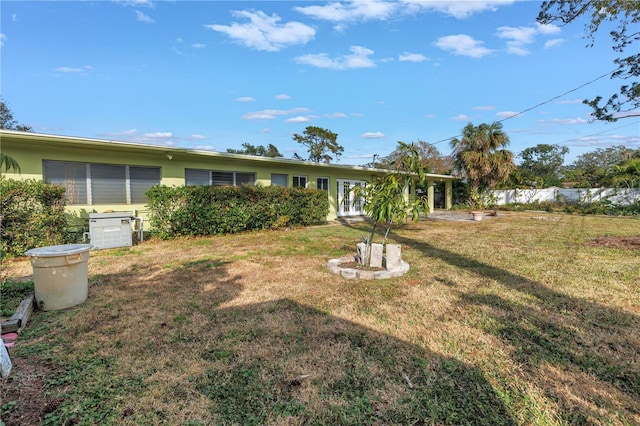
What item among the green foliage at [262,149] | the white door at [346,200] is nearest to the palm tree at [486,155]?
the white door at [346,200]

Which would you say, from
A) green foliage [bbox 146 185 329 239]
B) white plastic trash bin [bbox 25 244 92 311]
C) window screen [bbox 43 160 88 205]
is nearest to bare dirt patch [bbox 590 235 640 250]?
green foliage [bbox 146 185 329 239]

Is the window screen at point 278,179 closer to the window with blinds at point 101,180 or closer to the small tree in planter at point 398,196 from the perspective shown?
the window with blinds at point 101,180

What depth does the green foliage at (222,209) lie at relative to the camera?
840 centimetres

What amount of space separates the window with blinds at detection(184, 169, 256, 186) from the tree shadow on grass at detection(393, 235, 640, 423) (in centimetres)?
905

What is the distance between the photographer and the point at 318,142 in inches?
1665

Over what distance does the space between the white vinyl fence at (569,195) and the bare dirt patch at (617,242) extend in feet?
46.6

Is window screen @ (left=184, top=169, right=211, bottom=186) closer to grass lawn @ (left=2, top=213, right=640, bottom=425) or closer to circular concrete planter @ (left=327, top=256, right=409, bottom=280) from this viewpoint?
grass lawn @ (left=2, top=213, right=640, bottom=425)

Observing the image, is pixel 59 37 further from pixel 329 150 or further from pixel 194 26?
pixel 329 150

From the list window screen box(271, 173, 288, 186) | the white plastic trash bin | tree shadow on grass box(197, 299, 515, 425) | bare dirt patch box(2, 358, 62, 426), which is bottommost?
tree shadow on grass box(197, 299, 515, 425)

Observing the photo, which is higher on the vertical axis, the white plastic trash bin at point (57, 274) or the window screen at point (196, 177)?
the window screen at point (196, 177)

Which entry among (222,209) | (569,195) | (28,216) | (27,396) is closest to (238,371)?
(27,396)

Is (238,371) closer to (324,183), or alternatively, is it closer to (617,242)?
(617,242)

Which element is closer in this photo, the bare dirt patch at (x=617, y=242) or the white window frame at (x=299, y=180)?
the bare dirt patch at (x=617, y=242)

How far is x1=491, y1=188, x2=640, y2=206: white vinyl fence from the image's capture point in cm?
1833
